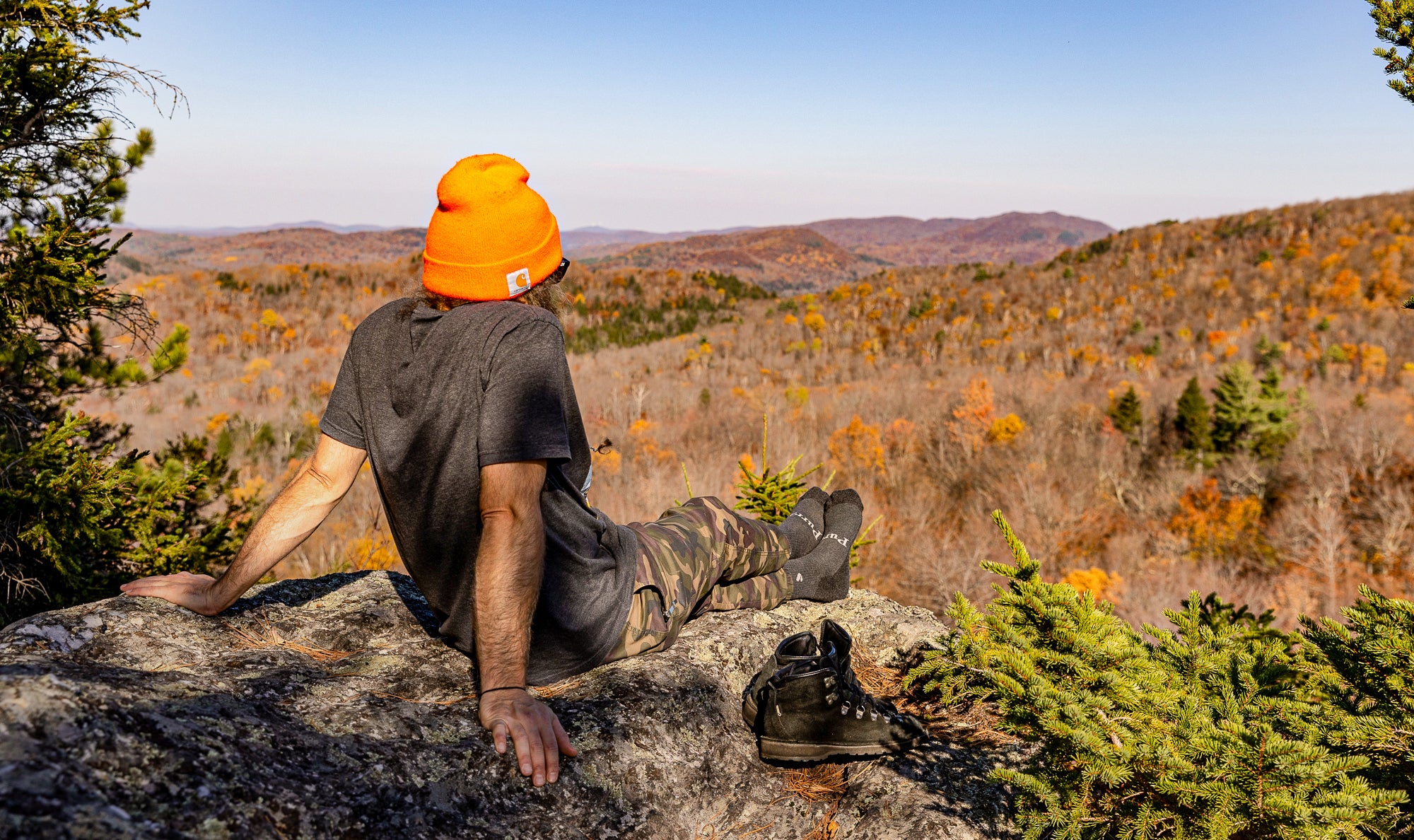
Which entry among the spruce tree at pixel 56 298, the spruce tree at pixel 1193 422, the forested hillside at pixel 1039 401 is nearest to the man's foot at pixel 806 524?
the forested hillside at pixel 1039 401

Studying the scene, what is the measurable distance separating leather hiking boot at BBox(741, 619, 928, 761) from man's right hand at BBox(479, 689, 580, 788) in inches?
26.4

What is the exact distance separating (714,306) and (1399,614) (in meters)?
35.9

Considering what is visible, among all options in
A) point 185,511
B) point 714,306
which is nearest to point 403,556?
point 185,511

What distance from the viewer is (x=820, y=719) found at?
2141 mm

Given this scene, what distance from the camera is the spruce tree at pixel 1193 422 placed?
553 inches

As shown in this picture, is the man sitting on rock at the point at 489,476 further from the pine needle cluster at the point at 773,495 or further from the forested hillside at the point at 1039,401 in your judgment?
the pine needle cluster at the point at 773,495

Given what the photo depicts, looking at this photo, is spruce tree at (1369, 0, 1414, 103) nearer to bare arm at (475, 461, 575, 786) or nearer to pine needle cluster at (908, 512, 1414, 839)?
pine needle cluster at (908, 512, 1414, 839)

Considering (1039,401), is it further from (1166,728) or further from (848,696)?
(1166,728)

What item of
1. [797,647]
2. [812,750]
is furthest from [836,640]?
[812,750]

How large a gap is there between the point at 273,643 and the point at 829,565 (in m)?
2.07

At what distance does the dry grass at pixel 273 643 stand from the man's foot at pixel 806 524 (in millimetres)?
1733

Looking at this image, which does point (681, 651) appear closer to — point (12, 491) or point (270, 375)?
point (12, 491)

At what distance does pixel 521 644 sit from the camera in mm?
1791

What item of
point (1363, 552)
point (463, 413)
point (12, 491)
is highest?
point (463, 413)
